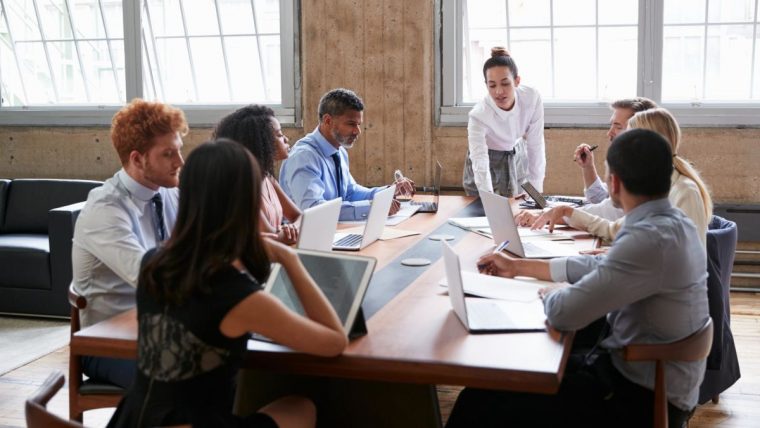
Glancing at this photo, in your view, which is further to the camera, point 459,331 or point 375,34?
point 375,34

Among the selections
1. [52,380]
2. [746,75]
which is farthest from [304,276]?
[746,75]

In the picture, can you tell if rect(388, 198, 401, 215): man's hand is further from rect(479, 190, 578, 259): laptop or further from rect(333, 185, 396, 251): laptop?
rect(479, 190, 578, 259): laptop

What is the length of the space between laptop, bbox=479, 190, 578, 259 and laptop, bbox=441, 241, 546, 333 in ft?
2.04

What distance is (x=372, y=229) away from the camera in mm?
3705

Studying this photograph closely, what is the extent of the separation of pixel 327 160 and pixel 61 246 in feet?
5.56

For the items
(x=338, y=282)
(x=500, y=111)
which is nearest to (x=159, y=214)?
(x=338, y=282)

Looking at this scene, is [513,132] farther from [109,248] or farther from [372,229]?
[109,248]

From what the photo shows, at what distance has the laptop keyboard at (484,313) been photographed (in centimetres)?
248

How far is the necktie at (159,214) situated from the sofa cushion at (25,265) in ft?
8.10

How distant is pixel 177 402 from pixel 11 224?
14.0 feet

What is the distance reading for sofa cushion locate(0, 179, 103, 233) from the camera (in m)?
5.86

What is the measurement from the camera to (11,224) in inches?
233

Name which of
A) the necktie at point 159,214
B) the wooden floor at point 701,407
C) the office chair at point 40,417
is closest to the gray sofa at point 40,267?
the wooden floor at point 701,407

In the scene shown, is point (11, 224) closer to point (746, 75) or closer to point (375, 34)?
point (375, 34)
